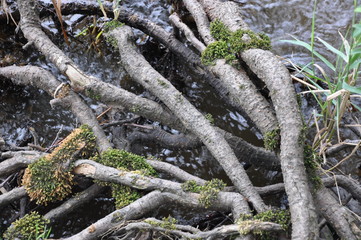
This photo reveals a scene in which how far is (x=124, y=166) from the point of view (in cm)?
244

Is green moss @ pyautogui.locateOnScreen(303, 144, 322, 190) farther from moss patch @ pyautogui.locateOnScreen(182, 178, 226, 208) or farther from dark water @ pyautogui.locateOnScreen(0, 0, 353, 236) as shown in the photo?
dark water @ pyautogui.locateOnScreen(0, 0, 353, 236)

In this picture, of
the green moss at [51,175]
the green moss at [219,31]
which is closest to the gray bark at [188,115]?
the green moss at [219,31]

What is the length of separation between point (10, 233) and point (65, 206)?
39cm

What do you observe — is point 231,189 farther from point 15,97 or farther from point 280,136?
point 15,97

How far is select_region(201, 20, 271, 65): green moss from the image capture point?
2.64 metres

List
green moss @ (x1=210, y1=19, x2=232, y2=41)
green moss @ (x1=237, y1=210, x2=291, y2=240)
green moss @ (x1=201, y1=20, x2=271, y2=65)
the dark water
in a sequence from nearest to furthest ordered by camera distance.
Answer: green moss @ (x1=237, y1=210, x2=291, y2=240) < green moss @ (x1=201, y1=20, x2=271, y2=65) < green moss @ (x1=210, y1=19, x2=232, y2=41) < the dark water

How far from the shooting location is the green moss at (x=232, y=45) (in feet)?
8.67

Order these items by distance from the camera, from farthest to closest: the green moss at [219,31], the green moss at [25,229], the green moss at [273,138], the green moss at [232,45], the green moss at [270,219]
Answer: the green moss at [219,31] → the green moss at [232,45] → the green moss at [273,138] → the green moss at [25,229] → the green moss at [270,219]

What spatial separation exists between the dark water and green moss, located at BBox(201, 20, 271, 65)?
2.87ft

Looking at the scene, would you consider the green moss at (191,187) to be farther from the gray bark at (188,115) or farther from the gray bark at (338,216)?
the gray bark at (338,216)

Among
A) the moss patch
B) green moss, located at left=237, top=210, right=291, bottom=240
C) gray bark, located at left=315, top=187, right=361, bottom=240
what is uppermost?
the moss patch

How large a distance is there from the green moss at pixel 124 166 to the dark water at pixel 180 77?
616 millimetres

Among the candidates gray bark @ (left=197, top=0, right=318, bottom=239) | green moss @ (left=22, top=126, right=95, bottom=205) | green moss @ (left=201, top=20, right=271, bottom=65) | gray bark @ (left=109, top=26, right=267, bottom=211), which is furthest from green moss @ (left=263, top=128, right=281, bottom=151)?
green moss @ (left=22, top=126, right=95, bottom=205)

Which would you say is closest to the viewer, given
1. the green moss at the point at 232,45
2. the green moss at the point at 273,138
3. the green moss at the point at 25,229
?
the green moss at the point at 25,229
